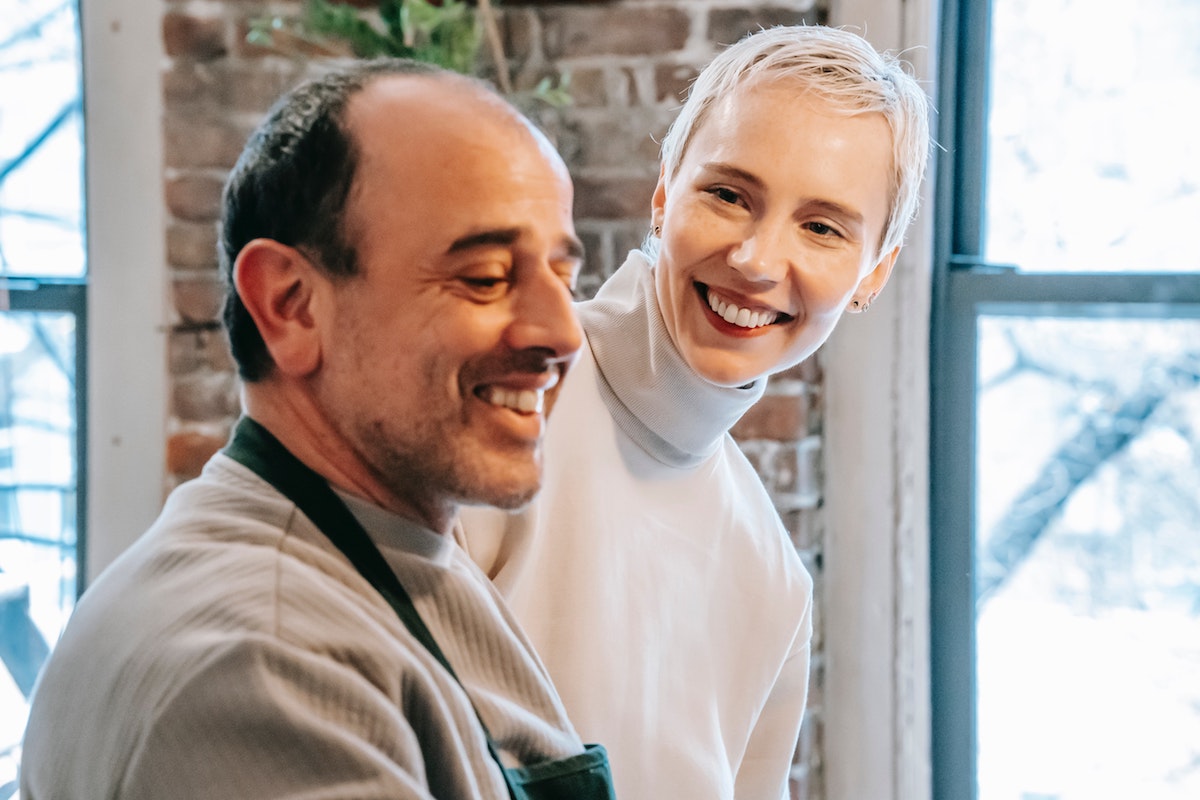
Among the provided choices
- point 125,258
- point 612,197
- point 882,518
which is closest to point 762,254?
point 612,197

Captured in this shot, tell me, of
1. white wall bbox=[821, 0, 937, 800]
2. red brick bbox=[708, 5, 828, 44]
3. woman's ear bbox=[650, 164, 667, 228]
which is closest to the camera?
woman's ear bbox=[650, 164, 667, 228]

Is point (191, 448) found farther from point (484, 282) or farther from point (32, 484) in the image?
point (484, 282)

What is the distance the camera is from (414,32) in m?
1.43

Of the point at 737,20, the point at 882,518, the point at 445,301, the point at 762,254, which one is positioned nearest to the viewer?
the point at 445,301

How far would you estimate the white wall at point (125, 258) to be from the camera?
1663 millimetres

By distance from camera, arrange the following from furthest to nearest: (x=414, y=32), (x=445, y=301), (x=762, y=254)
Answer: (x=414, y=32), (x=762, y=254), (x=445, y=301)

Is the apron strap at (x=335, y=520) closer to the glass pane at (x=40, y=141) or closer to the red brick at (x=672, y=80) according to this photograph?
the red brick at (x=672, y=80)

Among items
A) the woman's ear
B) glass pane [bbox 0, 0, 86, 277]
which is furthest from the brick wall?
the woman's ear

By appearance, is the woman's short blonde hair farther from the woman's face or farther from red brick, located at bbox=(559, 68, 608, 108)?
red brick, located at bbox=(559, 68, 608, 108)

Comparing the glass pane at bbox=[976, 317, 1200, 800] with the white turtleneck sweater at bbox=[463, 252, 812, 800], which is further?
the glass pane at bbox=[976, 317, 1200, 800]

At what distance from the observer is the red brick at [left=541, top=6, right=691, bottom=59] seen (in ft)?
5.29

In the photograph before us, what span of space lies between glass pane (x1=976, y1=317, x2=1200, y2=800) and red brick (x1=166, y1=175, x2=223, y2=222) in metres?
1.25

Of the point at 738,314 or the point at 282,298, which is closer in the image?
the point at 282,298

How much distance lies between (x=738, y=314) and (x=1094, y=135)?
1100 mm
